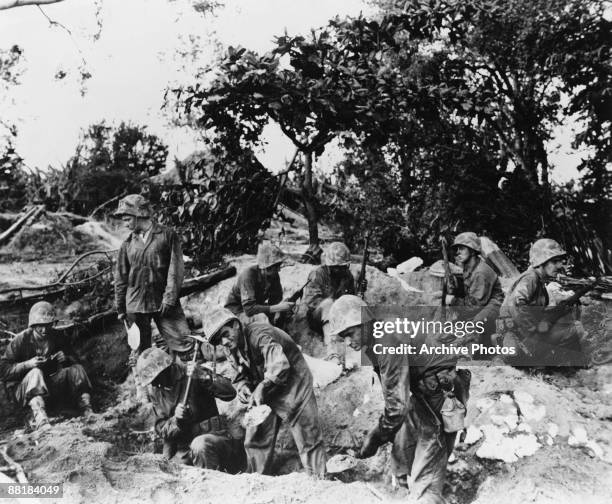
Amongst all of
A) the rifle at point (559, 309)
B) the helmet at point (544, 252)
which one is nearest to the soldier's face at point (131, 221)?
the helmet at point (544, 252)

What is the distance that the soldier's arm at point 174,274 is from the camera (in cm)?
529

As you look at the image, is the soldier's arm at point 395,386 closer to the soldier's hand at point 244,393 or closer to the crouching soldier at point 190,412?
the soldier's hand at point 244,393

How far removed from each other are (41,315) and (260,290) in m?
1.90

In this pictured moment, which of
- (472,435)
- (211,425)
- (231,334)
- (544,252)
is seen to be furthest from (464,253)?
(211,425)

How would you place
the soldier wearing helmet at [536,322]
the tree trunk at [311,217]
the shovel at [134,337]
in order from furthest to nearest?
1. the tree trunk at [311,217]
2. the shovel at [134,337]
3. the soldier wearing helmet at [536,322]

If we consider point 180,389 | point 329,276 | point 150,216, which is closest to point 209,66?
point 150,216

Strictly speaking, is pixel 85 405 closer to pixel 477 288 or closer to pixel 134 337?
pixel 134 337

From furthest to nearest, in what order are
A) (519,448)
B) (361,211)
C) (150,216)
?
(361,211)
(150,216)
(519,448)

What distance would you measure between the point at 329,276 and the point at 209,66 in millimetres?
2459

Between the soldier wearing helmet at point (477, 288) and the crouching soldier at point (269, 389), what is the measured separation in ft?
5.08

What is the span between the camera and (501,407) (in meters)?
4.73

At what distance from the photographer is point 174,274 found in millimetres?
5320

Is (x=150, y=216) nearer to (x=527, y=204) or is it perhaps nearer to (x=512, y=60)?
(x=527, y=204)

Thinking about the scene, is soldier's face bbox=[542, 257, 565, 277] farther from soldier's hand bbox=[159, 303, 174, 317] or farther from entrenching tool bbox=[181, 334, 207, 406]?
soldier's hand bbox=[159, 303, 174, 317]
